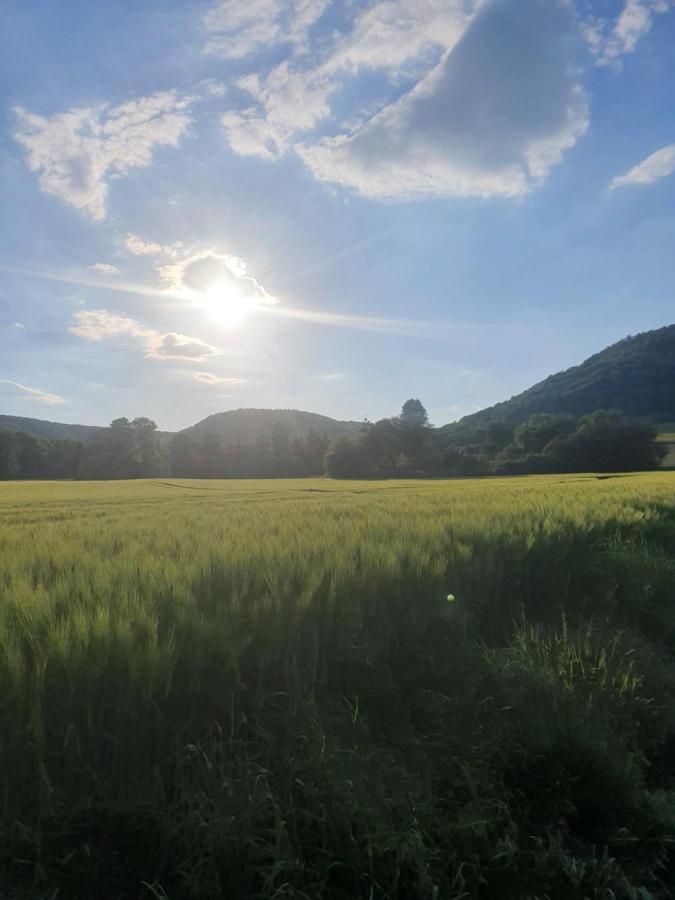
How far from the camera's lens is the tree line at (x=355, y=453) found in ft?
192

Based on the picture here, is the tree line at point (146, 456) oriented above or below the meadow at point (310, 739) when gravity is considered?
above

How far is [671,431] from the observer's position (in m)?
90.1

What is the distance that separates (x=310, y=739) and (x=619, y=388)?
13432 centimetres

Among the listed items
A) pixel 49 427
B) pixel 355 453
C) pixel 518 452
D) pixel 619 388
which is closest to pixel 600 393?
pixel 619 388

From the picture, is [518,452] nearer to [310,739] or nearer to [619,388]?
[619,388]

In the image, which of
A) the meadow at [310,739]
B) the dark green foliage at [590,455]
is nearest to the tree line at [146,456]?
the dark green foliage at [590,455]

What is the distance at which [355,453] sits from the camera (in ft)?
218

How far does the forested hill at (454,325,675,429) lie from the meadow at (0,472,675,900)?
4712 inches

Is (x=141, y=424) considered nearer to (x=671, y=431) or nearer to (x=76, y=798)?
(x=76, y=798)

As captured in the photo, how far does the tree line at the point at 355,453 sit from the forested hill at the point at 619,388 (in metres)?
39.1

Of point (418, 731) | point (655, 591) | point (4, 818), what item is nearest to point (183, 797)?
point (4, 818)

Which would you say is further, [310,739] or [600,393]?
[600,393]

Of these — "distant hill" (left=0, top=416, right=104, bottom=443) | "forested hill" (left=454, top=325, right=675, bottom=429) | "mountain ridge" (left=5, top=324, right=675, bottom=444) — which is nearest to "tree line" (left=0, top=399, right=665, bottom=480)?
"mountain ridge" (left=5, top=324, right=675, bottom=444)

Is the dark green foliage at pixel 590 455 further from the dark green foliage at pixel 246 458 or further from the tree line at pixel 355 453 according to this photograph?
the dark green foliage at pixel 246 458
